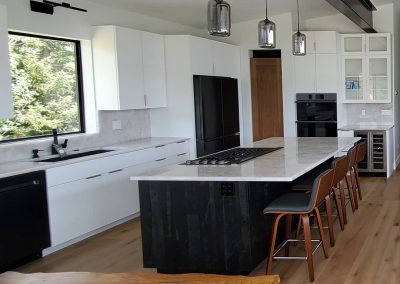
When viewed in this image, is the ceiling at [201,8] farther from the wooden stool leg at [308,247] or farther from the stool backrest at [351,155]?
the wooden stool leg at [308,247]

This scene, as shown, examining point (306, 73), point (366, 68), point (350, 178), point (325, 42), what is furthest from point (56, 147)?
point (366, 68)

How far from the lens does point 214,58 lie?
738cm

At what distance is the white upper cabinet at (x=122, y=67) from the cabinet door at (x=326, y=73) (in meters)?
3.12

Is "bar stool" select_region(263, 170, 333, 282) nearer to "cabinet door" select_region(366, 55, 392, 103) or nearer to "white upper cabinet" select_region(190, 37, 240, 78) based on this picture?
"white upper cabinet" select_region(190, 37, 240, 78)

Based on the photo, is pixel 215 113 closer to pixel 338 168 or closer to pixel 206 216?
pixel 338 168

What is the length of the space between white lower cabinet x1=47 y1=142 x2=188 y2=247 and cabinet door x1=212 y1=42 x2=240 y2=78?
198 centimetres

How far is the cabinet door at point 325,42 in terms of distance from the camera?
8141 mm

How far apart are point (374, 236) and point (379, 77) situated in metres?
4.17

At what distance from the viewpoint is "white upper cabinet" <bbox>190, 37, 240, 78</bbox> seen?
6805mm

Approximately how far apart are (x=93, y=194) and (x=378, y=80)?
5.34 m

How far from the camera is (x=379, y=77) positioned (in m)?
8.28

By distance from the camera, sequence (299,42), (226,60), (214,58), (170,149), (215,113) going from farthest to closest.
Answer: (226,60)
(214,58)
(215,113)
(170,149)
(299,42)

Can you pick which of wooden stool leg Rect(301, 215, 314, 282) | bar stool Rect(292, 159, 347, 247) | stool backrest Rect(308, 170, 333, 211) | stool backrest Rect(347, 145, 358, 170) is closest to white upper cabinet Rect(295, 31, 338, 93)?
stool backrest Rect(347, 145, 358, 170)

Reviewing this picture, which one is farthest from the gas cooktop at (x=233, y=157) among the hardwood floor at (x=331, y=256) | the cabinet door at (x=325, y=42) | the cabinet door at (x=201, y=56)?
the cabinet door at (x=325, y=42)
